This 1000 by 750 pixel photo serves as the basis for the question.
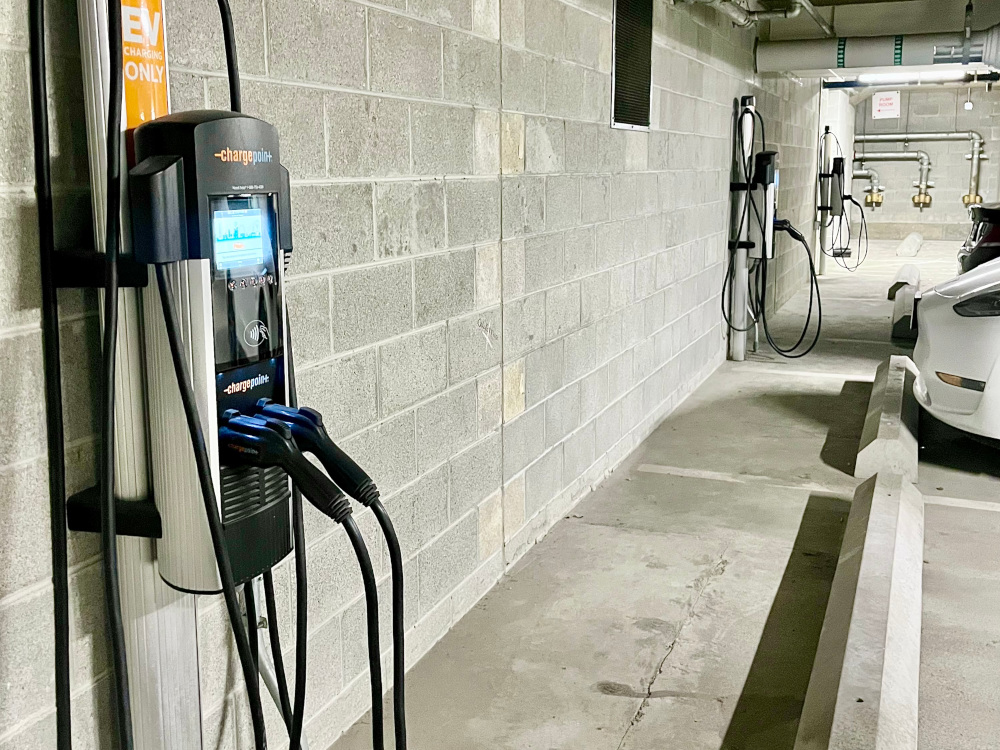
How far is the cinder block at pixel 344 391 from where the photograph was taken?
2.24m

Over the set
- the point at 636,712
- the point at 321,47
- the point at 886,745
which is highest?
the point at 321,47

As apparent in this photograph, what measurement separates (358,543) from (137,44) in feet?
2.52

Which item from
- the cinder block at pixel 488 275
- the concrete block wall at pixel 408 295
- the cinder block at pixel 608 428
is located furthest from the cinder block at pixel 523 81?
the cinder block at pixel 608 428

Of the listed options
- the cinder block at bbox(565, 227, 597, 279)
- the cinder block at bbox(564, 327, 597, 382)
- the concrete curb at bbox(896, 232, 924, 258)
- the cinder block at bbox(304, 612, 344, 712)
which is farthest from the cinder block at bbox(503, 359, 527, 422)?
the concrete curb at bbox(896, 232, 924, 258)

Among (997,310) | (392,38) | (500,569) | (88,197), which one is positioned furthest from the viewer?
(997,310)

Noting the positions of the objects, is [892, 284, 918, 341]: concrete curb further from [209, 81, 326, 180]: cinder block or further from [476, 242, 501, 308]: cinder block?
[209, 81, 326, 180]: cinder block

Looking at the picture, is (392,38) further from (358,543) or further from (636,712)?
(636,712)

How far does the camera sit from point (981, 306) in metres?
4.48

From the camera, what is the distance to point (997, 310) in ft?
14.5

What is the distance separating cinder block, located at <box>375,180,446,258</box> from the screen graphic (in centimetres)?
95

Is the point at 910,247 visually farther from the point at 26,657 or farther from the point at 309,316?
the point at 26,657

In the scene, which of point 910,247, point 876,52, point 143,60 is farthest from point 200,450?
point 910,247

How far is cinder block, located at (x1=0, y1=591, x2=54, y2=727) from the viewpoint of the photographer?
1.45m

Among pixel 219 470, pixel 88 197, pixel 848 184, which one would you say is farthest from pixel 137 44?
pixel 848 184
